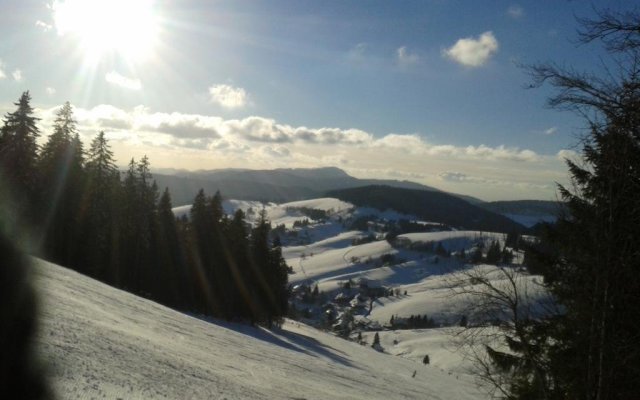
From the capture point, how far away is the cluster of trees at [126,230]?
3095cm

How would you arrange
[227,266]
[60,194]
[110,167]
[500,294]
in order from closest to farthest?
[500,294] → [60,194] → [110,167] → [227,266]

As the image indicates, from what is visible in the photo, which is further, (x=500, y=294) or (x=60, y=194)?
(x=60, y=194)

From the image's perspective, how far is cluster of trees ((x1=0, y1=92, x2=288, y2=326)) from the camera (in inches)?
1219

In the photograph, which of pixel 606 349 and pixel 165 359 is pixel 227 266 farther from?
pixel 606 349

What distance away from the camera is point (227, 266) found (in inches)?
1738

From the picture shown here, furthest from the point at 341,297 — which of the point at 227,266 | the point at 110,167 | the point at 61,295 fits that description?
the point at 61,295

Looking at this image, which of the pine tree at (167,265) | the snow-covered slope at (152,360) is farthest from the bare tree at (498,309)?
the pine tree at (167,265)

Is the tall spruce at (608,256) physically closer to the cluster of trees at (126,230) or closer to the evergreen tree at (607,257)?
the evergreen tree at (607,257)

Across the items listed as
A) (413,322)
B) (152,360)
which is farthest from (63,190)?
(413,322)

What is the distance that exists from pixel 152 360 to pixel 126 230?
92.9ft

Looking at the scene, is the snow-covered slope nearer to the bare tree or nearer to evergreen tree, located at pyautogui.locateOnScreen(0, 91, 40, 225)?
the bare tree

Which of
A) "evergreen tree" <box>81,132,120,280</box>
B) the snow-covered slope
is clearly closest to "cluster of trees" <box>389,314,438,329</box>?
"evergreen tree" <box>81,132,120,280</box>

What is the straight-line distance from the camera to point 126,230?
1485 inches

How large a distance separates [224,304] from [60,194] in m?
17.4
